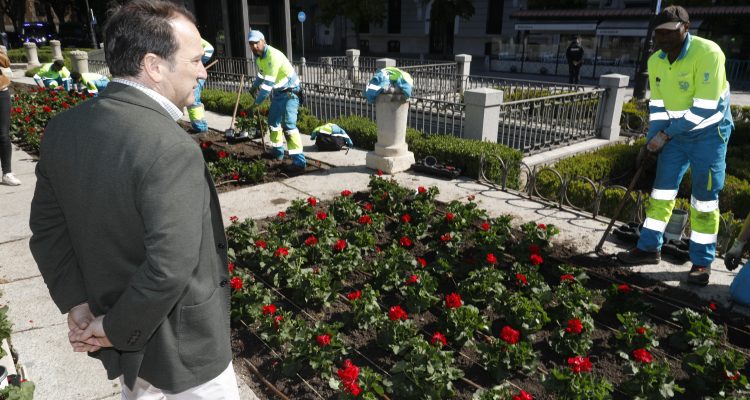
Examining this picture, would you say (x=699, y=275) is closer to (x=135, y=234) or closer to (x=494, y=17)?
(x=135, y=234)

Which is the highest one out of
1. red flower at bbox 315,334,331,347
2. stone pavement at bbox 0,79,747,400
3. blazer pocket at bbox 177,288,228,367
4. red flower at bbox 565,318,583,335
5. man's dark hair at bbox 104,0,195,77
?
man's dark hair at bbox 104,0,195,77

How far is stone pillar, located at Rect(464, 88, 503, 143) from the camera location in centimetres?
814

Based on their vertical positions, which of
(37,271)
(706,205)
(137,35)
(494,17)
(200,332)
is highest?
(494,17)

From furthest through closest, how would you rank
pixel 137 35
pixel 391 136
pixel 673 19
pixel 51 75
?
pixel 51 75
pixel 391 136
pixel 673 19
pixel 137 35

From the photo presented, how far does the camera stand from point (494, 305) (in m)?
3.91

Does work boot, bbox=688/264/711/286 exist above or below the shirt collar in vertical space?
below

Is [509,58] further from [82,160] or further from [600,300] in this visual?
[82,160]

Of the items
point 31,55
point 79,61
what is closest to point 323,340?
point 79,61

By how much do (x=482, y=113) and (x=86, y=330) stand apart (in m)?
7.26

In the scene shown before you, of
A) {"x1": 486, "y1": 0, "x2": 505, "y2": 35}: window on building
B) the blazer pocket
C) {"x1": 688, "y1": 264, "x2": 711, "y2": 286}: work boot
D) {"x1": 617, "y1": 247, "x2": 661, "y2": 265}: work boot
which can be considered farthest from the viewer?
{"x1": 486, "y1": 0, "x2": 505, "y2": 35}: window on building

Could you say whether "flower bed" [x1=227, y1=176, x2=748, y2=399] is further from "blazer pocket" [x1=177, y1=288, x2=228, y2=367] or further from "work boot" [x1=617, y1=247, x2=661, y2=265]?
"blazer pocket" [x1=177, y1=288, x2=228, y2=367]

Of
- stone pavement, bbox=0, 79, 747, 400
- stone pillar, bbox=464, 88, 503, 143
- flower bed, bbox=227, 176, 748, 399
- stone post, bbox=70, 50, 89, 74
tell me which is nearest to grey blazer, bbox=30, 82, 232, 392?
flower bed, bbox=227, 176, 748, 399

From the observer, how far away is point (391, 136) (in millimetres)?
7570

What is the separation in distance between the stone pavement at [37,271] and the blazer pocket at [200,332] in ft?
4.95
